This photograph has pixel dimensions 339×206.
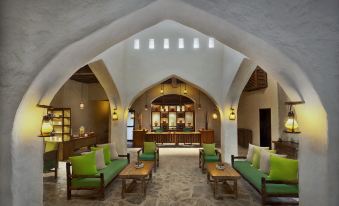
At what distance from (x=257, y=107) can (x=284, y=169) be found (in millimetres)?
8028

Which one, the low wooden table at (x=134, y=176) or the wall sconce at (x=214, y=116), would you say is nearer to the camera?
the low wooden table at (x=134, y=176)

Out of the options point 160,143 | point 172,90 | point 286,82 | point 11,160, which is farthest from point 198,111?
point 11,160

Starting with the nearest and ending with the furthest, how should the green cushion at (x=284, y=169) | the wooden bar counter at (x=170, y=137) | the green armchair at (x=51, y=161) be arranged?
the green cushion at (x=284, y=169), the green armchair at (x=51, y=161), the wooden bar counter at (x=170, y=137)

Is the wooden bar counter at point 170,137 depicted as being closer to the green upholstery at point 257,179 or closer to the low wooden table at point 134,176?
the green upholstery at point 257,179

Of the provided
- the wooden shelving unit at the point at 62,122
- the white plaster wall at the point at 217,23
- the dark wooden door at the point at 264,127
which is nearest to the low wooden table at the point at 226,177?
the white plaster wall at the point at 217,23

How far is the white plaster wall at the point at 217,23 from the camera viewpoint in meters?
2.42

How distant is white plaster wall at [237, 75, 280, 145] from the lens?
33.8 ft

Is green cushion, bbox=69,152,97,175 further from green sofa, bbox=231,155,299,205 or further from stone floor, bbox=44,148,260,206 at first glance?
green sofa, bbox=231,155,299,205

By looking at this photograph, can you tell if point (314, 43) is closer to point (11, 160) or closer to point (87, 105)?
point (11, 160)

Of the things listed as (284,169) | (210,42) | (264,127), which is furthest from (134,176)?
(264,127)

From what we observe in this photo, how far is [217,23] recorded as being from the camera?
8.87 ft

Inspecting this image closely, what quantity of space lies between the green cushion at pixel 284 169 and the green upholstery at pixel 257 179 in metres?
0.19

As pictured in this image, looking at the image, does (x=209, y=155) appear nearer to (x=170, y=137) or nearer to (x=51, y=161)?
(x=51, y=161)

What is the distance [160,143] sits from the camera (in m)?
15.0
